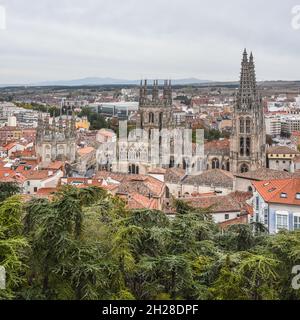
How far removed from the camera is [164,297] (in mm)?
8484

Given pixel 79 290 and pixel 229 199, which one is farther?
pixel 229 199

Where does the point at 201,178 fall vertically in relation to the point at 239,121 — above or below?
below

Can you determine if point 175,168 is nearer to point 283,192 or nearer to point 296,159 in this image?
point 296,159

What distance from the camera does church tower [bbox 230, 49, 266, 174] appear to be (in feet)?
139

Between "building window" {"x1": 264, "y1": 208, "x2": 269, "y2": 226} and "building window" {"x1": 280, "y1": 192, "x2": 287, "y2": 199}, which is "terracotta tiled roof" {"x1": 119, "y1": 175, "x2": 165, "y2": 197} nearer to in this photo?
"building window" {"x1": 264, "y1": 208, "x2": 269, "y2": 226}

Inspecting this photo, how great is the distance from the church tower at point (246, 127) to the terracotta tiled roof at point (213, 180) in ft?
30.5

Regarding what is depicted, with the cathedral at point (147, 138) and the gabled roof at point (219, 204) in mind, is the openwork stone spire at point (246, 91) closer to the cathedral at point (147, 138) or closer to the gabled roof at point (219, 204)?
the cathedral at point (147, 138)

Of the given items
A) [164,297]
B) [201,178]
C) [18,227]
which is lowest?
[201,178]

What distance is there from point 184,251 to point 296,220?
871 cm

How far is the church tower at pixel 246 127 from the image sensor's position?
42.3 m

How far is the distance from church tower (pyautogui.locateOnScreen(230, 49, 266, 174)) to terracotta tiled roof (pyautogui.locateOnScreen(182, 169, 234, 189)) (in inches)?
367

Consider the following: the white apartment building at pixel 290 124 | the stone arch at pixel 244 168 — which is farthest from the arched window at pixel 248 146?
the white apartment building at pixel 290 124

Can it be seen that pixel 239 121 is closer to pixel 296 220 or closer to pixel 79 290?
pixel 296 220
